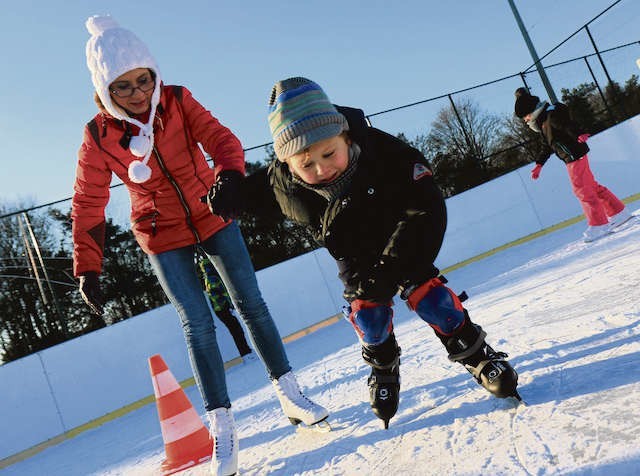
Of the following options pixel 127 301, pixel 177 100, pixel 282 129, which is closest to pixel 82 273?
pixel 177 100

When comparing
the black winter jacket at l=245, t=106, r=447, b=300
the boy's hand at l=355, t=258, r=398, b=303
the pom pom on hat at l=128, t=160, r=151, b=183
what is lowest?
the boy's hand at l=355, t=258, r=398, b=303

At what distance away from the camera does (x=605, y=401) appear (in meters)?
1.06

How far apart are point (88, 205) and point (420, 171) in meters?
1.19

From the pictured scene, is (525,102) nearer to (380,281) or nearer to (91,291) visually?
(380,281)

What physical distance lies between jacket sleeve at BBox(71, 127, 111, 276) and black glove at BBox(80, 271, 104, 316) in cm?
2

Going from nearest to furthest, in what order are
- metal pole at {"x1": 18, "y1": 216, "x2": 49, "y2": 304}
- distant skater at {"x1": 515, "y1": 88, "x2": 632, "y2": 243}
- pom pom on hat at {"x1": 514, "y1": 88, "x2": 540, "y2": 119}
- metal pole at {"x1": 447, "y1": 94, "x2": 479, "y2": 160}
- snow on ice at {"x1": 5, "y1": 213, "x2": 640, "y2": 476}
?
snow on ice at {"x1": 5, "y1": 213, "x2": 640, "y2": 476} → distant skater at {"x1": 515, "y1": 88, "x2": 632, "y2": 243} → pom pom on hat at {"x1": 514, "y1": 88, "x2": 540, "y2": 119} → metal pole at {"x1": 18, "y1": 216, "x2": 49, "y2": 304} → metal pole at {"x1": 447, "y1": 94, "x2": 479, "y2": 160}

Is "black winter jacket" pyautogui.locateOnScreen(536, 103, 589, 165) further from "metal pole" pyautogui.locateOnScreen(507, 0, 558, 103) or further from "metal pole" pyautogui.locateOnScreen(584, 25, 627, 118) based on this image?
"metal pole" pyautogui.locateOnScreen(584, 25, 627, 118)

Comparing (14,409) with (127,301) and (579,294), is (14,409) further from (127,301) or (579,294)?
(579,294)

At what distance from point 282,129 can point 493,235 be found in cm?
604

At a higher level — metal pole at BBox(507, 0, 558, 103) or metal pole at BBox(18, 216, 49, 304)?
metal pole at BBox(507, 0, 558, 103)

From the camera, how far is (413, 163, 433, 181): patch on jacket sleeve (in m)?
1.24

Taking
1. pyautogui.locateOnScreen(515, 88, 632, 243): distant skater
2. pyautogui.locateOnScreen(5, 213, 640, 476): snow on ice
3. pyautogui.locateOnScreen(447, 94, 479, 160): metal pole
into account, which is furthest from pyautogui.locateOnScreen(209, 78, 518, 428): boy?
pyautogui.locateOnScreen(447, 94, 479, 160): metal pole

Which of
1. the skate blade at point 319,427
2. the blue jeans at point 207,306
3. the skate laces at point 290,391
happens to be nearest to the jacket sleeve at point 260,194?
the blue jeans at point 207,306

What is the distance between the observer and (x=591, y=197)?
4.18 m
